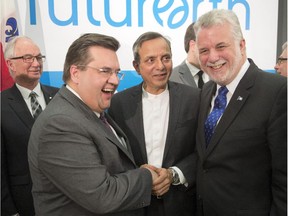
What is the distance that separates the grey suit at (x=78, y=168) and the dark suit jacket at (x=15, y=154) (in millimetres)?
832

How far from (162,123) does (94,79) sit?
0.63m

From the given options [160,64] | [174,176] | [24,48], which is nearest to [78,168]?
[174,176]

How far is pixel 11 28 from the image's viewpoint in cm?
288

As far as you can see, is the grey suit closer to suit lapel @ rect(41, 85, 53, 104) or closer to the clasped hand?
the clasped hand

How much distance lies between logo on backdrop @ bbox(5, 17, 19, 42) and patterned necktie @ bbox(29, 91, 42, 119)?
0.80 meters

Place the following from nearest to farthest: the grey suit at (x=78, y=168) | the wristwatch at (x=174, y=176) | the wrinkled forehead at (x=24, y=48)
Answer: the grey suit at (x=78, y=168) < the wristwatch at (x=174, y=176) < the wrinkled forehead at (x=24, y=48)

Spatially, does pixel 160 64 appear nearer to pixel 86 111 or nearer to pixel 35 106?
pixel 86 111

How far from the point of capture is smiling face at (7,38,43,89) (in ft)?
7.80

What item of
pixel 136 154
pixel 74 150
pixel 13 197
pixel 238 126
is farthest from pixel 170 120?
pixel 13 197

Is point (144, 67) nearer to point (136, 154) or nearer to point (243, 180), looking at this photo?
point (136, 154)

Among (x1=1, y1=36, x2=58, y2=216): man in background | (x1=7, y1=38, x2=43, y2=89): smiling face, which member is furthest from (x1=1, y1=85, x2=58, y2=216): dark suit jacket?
(x1=7, y1=38, x2=43, y2=89): smiling face

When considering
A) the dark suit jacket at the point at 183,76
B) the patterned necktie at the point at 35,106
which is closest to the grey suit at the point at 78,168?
the patterned necktie at the point at 35,106

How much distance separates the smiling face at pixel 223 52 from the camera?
1.57m

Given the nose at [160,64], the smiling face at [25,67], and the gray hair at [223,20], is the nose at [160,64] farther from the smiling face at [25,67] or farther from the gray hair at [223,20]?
the smiling face at [25,67]
